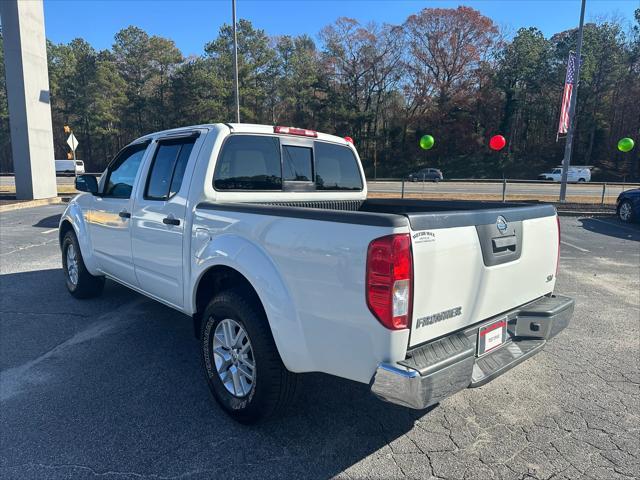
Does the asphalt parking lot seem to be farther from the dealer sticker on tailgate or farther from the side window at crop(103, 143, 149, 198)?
the side window at crop(103, 143, 149, 198)

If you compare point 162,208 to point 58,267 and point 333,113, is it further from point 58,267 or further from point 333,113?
point 333,113

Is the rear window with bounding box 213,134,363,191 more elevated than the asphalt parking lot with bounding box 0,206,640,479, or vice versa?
the rear window with bounding box 213,134,363,191

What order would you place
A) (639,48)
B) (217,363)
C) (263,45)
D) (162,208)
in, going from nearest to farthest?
1. (217,363)
2. (162,208)
3. (639,48)
4. (263,45)

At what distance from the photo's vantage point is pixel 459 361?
2.25m

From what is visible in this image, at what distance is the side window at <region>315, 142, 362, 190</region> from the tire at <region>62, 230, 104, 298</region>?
314 cm

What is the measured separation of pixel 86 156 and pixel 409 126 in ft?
152

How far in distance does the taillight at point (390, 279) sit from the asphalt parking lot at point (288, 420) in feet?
3.27

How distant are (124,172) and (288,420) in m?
3.04

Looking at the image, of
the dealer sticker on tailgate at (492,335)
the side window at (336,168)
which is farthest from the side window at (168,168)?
the dealer sticker on tailgate at (492,335)

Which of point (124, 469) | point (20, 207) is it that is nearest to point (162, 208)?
point (124, 469)

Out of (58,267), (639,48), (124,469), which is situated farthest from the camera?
(639,48)

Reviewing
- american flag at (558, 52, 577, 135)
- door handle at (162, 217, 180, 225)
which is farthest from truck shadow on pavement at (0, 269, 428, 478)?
american flag at (558, 52, 577, 135)

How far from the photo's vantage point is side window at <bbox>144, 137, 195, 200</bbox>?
11.7 ft

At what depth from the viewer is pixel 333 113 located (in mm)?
56625
